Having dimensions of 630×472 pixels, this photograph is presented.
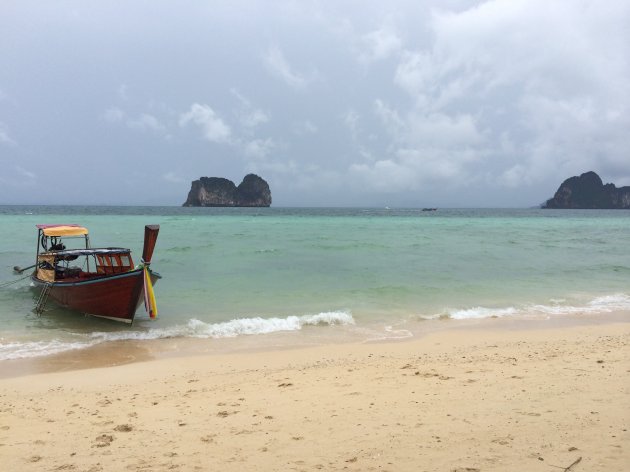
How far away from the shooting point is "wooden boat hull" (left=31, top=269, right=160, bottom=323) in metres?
11.4

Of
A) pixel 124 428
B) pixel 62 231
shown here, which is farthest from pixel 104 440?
pixel 62 231

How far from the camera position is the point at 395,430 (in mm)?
4754

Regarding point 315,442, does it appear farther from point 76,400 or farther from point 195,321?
point 195,321

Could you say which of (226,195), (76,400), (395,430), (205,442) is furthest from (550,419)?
(226,195)

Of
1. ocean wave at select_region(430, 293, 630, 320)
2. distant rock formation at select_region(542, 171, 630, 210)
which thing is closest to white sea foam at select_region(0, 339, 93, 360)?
ocean wave at select_region(430, 293, 630, 320)

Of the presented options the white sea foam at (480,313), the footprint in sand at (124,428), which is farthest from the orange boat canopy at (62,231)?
the white sea foam at (480,313)

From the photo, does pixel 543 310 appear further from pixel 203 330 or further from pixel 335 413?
pixel 335 413

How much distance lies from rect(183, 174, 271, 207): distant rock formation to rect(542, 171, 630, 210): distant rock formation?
111 m

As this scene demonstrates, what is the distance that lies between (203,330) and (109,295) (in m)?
2.98

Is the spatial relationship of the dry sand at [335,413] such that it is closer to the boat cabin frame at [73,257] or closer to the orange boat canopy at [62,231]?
the boat cabin frame at [73,257]

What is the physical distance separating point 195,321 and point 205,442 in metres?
6.51

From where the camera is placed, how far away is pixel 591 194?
168 meters

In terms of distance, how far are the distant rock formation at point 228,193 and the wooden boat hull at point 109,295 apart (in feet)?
460

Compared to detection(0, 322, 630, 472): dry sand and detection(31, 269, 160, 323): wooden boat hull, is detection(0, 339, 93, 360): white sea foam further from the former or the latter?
detection(31, 269, 160, 323): wooden boat hull
